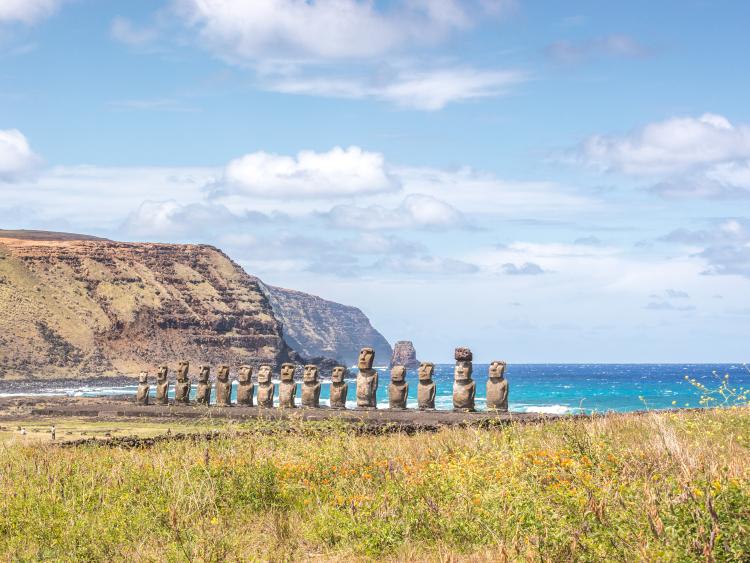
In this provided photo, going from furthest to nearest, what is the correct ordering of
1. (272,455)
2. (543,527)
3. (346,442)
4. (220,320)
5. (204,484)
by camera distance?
1. (220,320)
2. (346,442)
3. (272,455)
4. (204,484)
5. (543,527)

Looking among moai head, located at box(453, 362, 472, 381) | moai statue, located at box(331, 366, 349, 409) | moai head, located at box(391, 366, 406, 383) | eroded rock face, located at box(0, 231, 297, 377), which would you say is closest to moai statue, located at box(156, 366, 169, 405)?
moai statue, located at box(331, 366, 349, 409)

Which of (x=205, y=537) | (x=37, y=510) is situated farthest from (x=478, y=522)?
(x=37, y=510)

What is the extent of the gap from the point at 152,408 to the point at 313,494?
20.9 metres

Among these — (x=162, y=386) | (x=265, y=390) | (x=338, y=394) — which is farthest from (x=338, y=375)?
(x=162, y=386)

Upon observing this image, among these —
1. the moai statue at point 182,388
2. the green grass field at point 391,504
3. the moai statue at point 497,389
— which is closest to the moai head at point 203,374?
the moai statue at point 182,388

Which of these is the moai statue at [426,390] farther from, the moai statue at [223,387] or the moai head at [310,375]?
the moai statue at [223,387]

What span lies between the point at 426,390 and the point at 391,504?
17769mm

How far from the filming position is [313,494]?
10.6 metres

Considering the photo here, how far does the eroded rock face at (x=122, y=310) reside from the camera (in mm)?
104375

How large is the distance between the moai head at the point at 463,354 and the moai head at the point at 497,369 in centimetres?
136

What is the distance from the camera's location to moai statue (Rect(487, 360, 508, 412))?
2455 cm

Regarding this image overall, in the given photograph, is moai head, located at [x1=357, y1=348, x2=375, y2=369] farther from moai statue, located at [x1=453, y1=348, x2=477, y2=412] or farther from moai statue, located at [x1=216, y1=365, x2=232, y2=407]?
moai statue, located at [x1=216, y1=365, x2=232, y2=407]

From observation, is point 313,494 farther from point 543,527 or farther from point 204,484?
point 543,527

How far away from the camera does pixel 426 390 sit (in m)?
27.0
